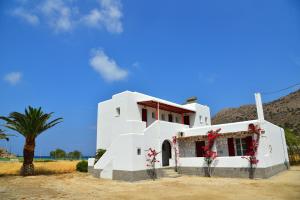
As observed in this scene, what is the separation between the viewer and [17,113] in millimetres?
21328

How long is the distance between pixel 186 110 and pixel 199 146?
6.79 metres

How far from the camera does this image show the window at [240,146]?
18.4 meters

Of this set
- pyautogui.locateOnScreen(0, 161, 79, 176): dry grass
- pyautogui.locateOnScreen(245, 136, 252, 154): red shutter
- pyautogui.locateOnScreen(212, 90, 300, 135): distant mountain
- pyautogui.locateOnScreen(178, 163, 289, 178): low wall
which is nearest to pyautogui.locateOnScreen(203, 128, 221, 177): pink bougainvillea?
pyautogui.locateOnScreen(178, 163, 289, 178): low wall

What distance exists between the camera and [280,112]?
5538 centimetres

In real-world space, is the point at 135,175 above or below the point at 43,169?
above

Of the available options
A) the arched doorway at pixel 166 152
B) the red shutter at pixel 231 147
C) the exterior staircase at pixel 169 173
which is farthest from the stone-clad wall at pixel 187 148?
the red shutter at pixel 231 147

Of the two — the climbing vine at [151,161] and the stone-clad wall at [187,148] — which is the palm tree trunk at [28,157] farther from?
the stone-clad wall at [187,148]

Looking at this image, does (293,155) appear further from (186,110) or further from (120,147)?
(120,147)

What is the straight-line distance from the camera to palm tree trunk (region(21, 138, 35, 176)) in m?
21.1

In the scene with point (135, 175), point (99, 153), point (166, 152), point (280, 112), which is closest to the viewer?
point (135, 175)

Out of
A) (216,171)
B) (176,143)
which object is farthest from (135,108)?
(216,171)

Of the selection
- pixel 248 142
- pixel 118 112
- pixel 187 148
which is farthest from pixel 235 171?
pixel 118 112

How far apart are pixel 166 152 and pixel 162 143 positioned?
2.17 metres

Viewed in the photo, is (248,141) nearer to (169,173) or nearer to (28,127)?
(169,173)
